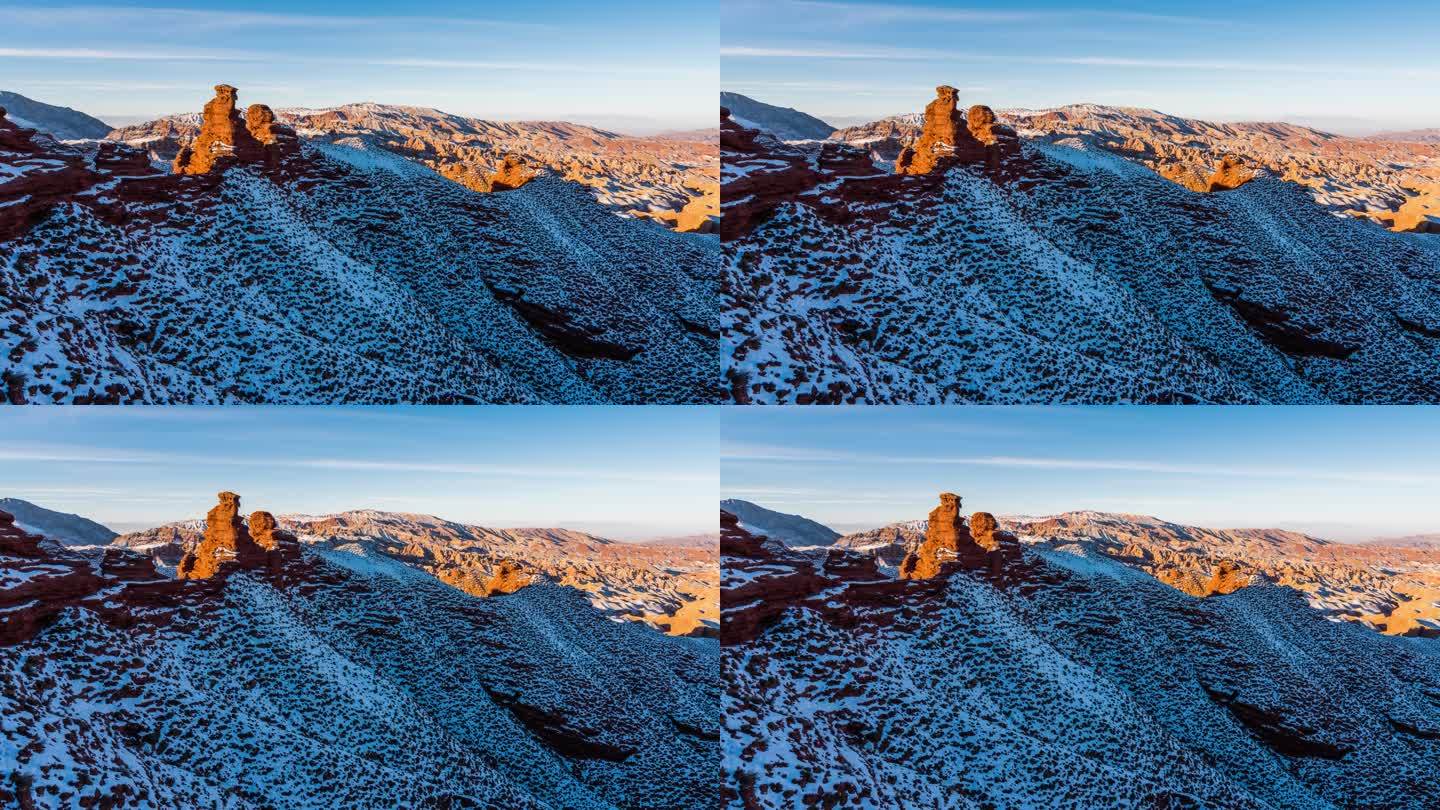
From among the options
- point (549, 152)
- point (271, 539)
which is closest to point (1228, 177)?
point (549, 152)

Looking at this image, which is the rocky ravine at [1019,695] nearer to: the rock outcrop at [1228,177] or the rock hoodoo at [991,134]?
the rock hoodoo at [991,134]

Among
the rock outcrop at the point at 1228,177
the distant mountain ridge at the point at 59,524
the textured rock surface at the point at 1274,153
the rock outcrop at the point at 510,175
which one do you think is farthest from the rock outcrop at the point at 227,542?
the rock outcrop at the point at 1228,177

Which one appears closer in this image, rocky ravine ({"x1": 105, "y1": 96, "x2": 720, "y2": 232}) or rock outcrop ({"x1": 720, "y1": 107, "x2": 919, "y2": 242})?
rock outcrop ({"x1": 720, "y1": 107, "x2": 919, "y2": 242})

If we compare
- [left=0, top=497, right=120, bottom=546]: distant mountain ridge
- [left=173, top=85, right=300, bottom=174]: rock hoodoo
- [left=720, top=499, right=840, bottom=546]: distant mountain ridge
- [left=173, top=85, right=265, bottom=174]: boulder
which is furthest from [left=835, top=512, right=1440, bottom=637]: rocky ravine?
[left=0, top=497, right=120, bottom=546]: distant mountain ridge

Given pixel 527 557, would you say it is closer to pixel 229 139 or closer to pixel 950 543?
pixel 950 543

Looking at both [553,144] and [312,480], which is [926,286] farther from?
[312,480]

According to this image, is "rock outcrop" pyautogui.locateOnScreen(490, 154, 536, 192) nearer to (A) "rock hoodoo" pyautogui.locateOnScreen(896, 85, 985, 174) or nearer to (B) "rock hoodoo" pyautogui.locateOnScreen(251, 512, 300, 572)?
(A) "rock hoodoo" pyautogui.locateOnScreen(896, 85, 985, 174)

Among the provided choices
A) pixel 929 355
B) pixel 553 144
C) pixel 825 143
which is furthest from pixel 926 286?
pixel 553 144
